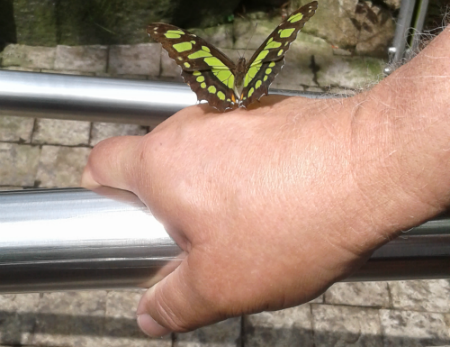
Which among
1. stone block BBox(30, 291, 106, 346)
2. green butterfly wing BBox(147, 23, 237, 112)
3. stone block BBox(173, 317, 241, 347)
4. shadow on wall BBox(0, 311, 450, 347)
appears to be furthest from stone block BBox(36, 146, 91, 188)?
green butterfly wing BBox(147, 23, 237, 112)

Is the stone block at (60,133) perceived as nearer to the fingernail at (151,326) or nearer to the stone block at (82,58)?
the stone block at (82,58)

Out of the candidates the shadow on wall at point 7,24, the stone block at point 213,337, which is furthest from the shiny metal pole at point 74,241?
the shadow on wall at point 7,24

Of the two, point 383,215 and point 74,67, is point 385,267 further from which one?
point 74,67

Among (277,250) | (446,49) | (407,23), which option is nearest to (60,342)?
(277,250)

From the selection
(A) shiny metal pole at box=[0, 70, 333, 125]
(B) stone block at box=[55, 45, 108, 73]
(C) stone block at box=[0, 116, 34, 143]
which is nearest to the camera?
(A) shiny metal pole at box=[0, 70, 333, 125]

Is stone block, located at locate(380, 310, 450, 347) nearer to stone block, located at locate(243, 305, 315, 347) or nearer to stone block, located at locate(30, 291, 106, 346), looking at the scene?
stone block, located at locate(243, 305, 315, 347)

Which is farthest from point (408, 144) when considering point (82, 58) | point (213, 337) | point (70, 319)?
point (82, 58)

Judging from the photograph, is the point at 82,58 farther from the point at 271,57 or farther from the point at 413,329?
the point at 413,329
